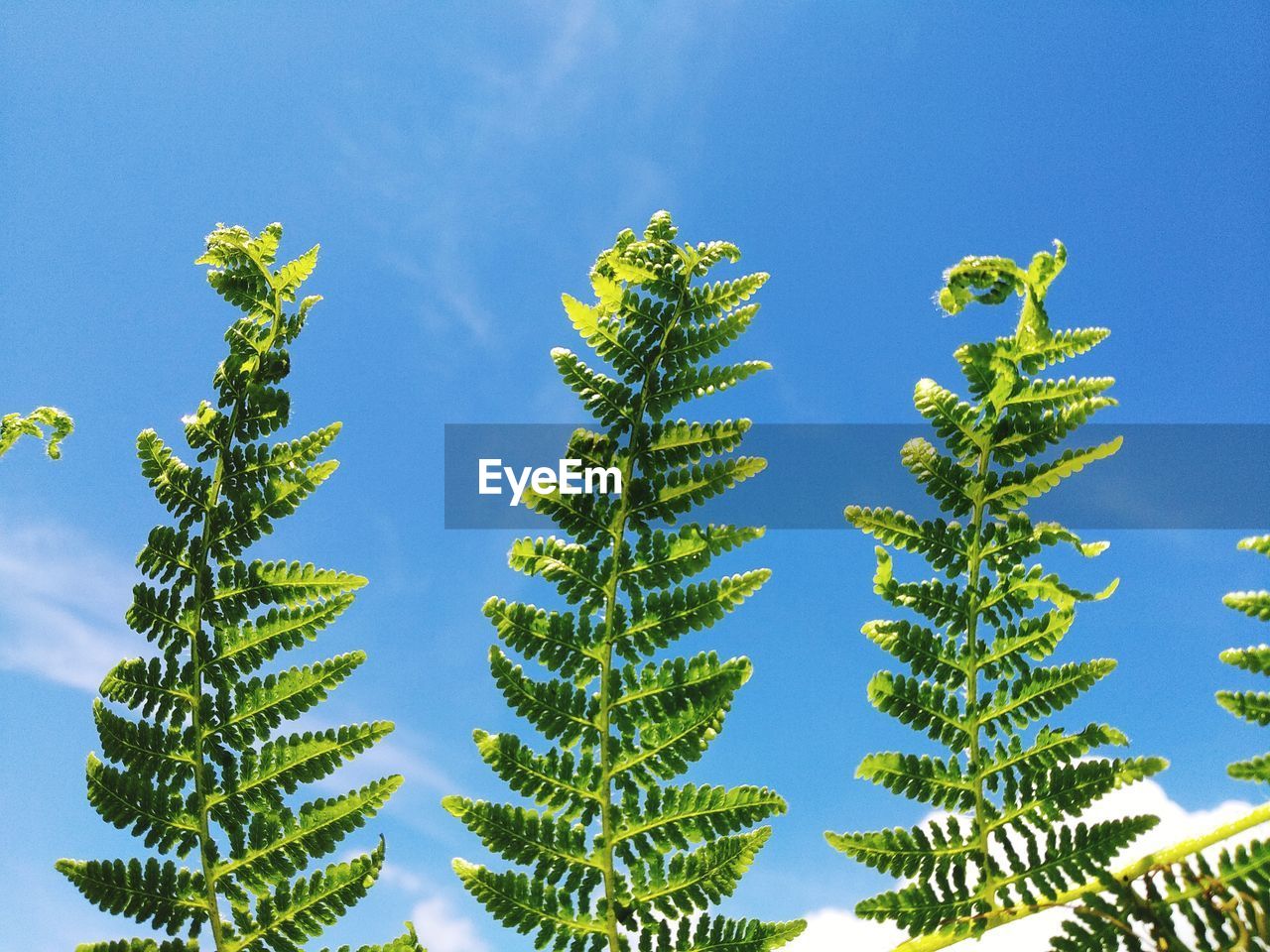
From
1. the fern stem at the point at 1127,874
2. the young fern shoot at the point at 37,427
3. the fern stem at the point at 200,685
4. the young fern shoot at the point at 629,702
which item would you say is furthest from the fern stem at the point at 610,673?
the young fern shoot at the point at 37,427

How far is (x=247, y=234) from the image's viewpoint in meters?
3.41

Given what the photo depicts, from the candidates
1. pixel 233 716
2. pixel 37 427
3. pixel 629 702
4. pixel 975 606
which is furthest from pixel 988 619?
pixel 37 427

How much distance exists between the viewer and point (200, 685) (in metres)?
2.84

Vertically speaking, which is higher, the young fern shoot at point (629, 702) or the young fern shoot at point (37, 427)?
the young fern shoot at point (37, 427)

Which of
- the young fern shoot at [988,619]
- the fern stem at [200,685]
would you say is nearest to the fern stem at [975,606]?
the young fern shoot at [988,619]

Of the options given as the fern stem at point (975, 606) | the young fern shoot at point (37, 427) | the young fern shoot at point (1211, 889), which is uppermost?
the young fern shoot at point (37, 427)

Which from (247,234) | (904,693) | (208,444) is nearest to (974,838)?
(904,693)

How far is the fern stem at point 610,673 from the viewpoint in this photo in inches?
100

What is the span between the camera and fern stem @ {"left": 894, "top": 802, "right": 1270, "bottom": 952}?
228 centimetres

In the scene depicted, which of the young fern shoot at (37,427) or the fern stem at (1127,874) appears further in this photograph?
the young fern shoot at (37,427)

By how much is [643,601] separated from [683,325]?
853mm

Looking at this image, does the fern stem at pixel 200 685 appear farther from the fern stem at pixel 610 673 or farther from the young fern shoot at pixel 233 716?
the fern stem at pixel 610 673

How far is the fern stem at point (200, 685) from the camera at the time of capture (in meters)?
2.68

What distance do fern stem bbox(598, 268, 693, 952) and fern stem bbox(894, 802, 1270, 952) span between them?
768 mm
